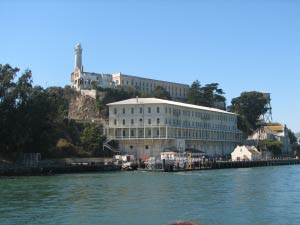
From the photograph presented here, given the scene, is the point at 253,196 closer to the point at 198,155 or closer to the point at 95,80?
the point at 198,155

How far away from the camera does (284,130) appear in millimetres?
157375

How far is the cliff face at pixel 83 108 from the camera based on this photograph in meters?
123

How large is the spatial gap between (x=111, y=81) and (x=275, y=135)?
51.5 metres

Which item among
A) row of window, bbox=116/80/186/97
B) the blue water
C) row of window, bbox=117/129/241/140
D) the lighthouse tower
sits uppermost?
the lighthouse tower

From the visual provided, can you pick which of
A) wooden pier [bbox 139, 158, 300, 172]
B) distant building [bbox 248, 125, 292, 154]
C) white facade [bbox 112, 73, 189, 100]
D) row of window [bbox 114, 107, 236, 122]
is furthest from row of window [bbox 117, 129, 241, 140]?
white facade [bbox 112, 73, 189, 100]

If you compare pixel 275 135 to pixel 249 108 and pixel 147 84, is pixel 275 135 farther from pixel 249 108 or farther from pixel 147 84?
pixel 147 84

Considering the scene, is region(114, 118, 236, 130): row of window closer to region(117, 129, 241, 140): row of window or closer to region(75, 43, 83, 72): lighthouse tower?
region(117, 129, 241, 140): row of window

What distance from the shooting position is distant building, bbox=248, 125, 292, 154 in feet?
465

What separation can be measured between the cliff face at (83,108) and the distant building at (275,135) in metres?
45.8

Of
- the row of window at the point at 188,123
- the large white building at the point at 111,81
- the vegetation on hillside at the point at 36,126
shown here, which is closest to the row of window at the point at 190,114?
the row of window at the point at 188,123

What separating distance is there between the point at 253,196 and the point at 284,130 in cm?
12367

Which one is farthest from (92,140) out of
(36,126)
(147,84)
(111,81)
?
(147,84)

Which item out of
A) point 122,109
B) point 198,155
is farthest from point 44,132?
point 198,155

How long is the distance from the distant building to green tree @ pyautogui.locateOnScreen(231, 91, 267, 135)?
4560 millimetres
